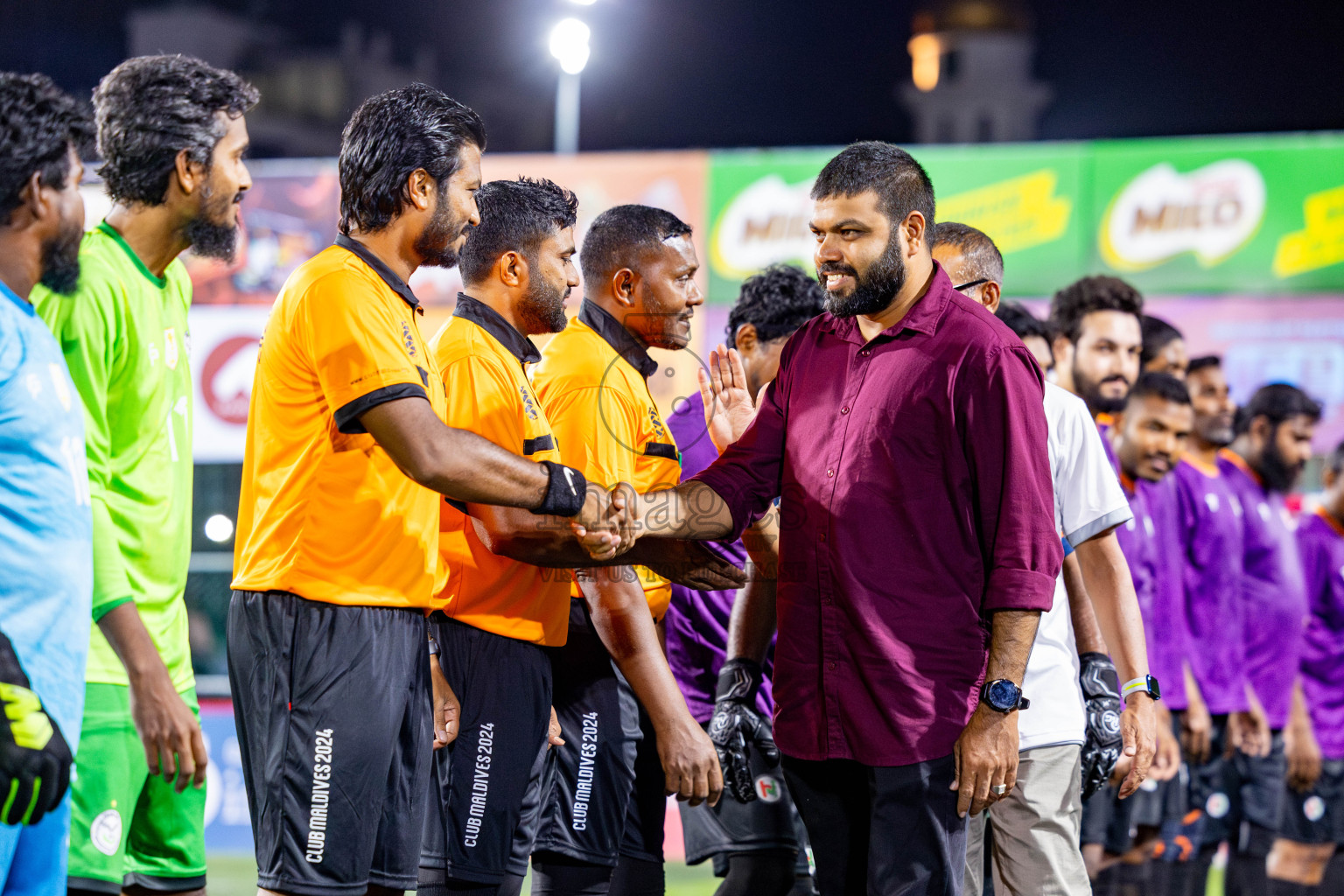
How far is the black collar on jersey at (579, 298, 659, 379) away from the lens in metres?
3.69

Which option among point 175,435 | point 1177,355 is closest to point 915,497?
point 175,435

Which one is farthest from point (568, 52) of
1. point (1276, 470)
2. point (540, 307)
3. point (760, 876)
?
point (760, 876)

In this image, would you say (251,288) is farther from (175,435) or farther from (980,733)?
(980,733)

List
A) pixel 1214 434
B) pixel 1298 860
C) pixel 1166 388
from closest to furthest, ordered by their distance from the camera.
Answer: pixel 1166 388
pixel 1214 434
pixel 1298 860

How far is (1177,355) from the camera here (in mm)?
6340

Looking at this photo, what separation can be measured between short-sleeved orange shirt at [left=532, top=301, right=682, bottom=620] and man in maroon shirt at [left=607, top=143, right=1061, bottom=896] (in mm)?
642

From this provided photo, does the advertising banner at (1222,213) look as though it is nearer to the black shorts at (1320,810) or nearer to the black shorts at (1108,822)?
the black shorts at (1320,810)

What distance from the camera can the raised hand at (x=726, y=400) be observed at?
3.61m

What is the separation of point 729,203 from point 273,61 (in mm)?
9716

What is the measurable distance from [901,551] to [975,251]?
1351 mm

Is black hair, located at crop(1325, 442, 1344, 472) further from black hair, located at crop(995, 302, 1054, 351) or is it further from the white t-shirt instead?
the white t-shirt

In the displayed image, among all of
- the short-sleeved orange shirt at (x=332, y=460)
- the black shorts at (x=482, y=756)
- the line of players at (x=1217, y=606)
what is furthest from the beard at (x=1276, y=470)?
the short-sleeved orange shirt at (x=332, y=460)

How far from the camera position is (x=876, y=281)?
272cm

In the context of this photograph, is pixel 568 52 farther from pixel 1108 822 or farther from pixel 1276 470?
pixel 1108 822
